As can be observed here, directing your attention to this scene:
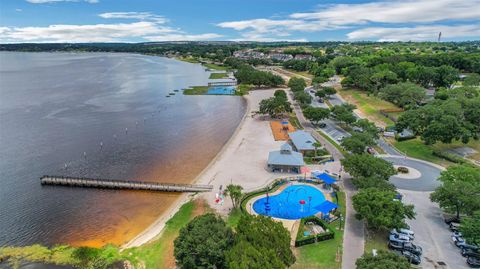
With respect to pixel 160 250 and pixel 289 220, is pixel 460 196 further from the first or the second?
pixel 160 250

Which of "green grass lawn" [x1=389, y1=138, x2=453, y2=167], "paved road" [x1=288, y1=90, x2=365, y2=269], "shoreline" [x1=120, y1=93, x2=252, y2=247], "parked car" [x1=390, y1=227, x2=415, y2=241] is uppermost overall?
"green grass lawn" [x1=389, y1=138, x2=453, y2=167]

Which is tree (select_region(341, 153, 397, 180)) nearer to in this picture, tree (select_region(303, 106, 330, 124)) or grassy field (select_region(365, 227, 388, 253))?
grassy field (select_region(365, 227, 388, 253))

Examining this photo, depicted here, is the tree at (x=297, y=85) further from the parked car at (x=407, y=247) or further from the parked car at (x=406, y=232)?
the parked car at (x=407, y=247)


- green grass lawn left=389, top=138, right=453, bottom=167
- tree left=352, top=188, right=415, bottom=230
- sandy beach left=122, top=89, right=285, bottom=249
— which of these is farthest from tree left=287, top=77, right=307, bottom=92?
tree left=352, top=188, right=415, bottom=230

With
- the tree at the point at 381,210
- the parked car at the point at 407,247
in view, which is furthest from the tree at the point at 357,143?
the parked car at the point at 407,247

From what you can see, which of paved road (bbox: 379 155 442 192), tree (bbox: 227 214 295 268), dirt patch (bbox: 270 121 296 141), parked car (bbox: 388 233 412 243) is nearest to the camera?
tree (bbox: 227 214 295 268)

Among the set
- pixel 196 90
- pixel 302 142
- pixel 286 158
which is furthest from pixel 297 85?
pixel 286 158

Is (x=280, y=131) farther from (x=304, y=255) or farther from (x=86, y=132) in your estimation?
(x=86, y=132)
